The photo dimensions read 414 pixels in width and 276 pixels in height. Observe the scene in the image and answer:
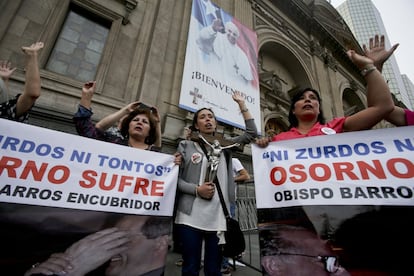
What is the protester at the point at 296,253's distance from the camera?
106cm

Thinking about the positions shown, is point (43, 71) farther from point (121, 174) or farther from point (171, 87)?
point (121, 174)

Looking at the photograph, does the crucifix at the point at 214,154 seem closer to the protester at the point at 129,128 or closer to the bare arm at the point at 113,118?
the protester at the point at 129,128

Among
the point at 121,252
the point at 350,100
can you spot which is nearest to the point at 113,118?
the point at 121,252

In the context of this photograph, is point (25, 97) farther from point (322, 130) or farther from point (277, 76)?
point (277, 76)

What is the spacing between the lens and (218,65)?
6301mm

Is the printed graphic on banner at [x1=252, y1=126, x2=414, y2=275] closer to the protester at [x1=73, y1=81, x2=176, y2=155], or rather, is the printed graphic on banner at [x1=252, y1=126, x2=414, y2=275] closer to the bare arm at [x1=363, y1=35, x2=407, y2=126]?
the bare arm at [x1=363, y1=35, x2=407, y2=126]

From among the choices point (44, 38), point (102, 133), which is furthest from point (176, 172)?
point (44, 38)

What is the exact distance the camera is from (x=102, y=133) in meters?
1.87

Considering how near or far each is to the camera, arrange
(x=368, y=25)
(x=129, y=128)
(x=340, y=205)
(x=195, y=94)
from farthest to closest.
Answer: (x=368, y=25) → (x=195, y=94) → (x=129, y=128) → (x=340, y=205)

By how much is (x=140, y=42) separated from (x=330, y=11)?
18298 millimetres

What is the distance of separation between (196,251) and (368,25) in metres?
46.0

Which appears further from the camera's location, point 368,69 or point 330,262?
point 368,69

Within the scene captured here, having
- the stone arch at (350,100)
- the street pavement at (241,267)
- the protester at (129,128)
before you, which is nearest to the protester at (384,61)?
the protester at (129,128)

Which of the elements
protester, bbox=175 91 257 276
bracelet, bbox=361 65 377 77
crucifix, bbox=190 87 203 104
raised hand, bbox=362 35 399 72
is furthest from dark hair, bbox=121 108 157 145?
crucifix, bbox=190 87 203 104
